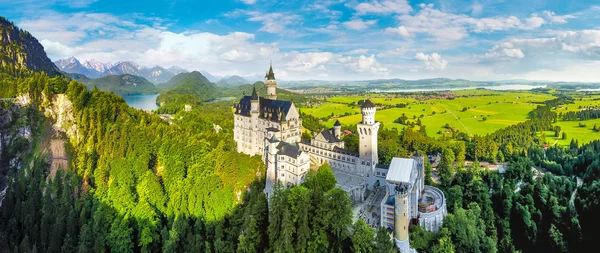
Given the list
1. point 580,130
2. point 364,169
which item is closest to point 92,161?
point 364,169

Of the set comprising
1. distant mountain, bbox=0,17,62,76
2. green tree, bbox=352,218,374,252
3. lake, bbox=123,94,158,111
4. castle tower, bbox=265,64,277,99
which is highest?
distant mountain, bbox=0,17,62,76

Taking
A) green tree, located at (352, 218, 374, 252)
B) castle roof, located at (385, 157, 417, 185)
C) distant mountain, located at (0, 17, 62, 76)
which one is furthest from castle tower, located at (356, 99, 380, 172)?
distant mountain, located at (0, 17, 62, 76)

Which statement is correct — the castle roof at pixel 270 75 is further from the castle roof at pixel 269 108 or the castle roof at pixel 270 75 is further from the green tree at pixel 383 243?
the green tree at pixel 383 243

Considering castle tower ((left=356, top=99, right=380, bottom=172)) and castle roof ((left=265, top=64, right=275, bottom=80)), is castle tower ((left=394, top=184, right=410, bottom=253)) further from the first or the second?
castle roof ((left=265, top=64, right=275, bottom=80))

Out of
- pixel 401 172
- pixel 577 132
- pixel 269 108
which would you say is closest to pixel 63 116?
pixel 269 108

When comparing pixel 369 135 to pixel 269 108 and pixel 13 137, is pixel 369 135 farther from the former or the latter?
pixel 13 137

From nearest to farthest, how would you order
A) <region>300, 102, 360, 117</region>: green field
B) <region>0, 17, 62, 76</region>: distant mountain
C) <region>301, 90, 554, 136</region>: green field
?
<region>301, 90, 554, 136</region>: green field, <region>0, 17, 62, 76</region>: distant mountain, <region>300, 102, 360, 117</region>: green field

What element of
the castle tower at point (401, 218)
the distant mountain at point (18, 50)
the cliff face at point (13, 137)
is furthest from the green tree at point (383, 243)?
the distant mountain at point (18, 50)
